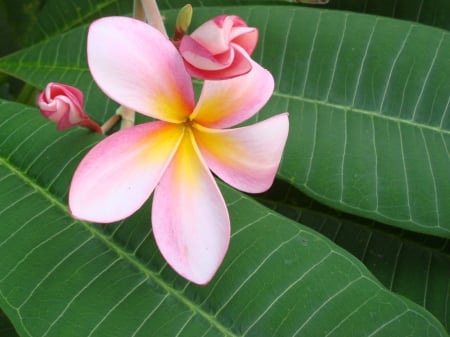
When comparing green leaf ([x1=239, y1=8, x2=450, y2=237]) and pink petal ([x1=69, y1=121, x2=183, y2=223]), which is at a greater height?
pink petal ([x1=69, y1=121, x2=183, y2=223])

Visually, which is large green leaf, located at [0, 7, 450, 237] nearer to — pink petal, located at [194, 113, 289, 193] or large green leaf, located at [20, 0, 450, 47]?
large green leaf, located at [20, 0, 450, 47]

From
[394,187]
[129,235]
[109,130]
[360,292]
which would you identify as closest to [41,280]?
[129,235]

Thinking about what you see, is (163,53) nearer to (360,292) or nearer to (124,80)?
(124,80)

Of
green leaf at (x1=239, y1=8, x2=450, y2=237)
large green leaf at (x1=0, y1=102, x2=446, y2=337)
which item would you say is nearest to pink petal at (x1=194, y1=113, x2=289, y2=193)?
large green leaf at (x1=0, y1=102, x2=446, y2=337)

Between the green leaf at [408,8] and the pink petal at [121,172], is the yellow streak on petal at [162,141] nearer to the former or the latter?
the pink petal at [121,172]

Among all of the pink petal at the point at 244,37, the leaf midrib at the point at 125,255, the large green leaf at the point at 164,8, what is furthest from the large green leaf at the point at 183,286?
the large green leaf at the point at 164,8

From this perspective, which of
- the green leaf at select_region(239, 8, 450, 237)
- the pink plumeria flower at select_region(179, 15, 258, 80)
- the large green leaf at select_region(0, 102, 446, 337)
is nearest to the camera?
the pink plumeria flower at select_region(179, 15, 258, 80)
